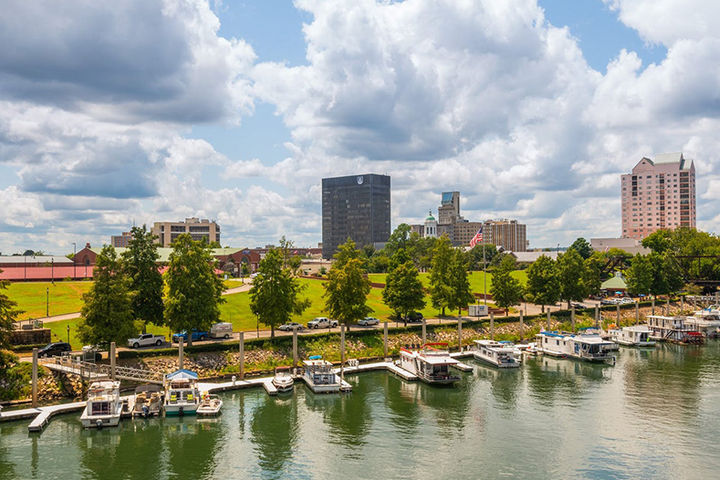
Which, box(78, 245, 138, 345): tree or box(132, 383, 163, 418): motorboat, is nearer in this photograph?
box(132, 383, 163, 418): motorboat

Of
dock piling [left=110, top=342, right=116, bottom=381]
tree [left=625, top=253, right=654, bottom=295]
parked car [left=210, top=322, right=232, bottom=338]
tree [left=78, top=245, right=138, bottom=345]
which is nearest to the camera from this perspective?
dock piling [left=110, top=342, right=116, bottom=381]

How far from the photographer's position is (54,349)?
2569 inches

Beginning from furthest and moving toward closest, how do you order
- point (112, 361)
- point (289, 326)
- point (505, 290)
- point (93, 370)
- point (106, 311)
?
1. point (505, 290)
2. point (289, 326)
3. point (106, 311)
4. point (93, 370)
5. point (112, 361)

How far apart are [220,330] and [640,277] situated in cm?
10571

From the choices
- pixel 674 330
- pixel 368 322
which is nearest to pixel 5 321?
pixel 368 322

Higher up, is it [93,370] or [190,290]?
[190,290]

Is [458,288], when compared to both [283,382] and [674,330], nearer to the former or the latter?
[674,330]

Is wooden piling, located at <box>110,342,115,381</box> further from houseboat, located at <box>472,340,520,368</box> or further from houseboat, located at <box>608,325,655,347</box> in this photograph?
houseboat, located at <box>608,325,655,347</box>

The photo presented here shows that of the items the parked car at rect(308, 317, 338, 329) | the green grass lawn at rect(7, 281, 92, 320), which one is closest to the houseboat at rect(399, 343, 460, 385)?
the parked car at rect(308, 317, 338, 329)

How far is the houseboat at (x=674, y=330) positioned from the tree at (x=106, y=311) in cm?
9212

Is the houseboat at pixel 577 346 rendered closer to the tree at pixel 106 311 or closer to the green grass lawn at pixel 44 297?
the tree at pixel 106 311

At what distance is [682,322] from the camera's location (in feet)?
344

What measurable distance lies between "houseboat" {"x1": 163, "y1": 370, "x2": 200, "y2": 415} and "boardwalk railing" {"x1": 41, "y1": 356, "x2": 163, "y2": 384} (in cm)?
539

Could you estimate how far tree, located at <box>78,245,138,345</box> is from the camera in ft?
206
